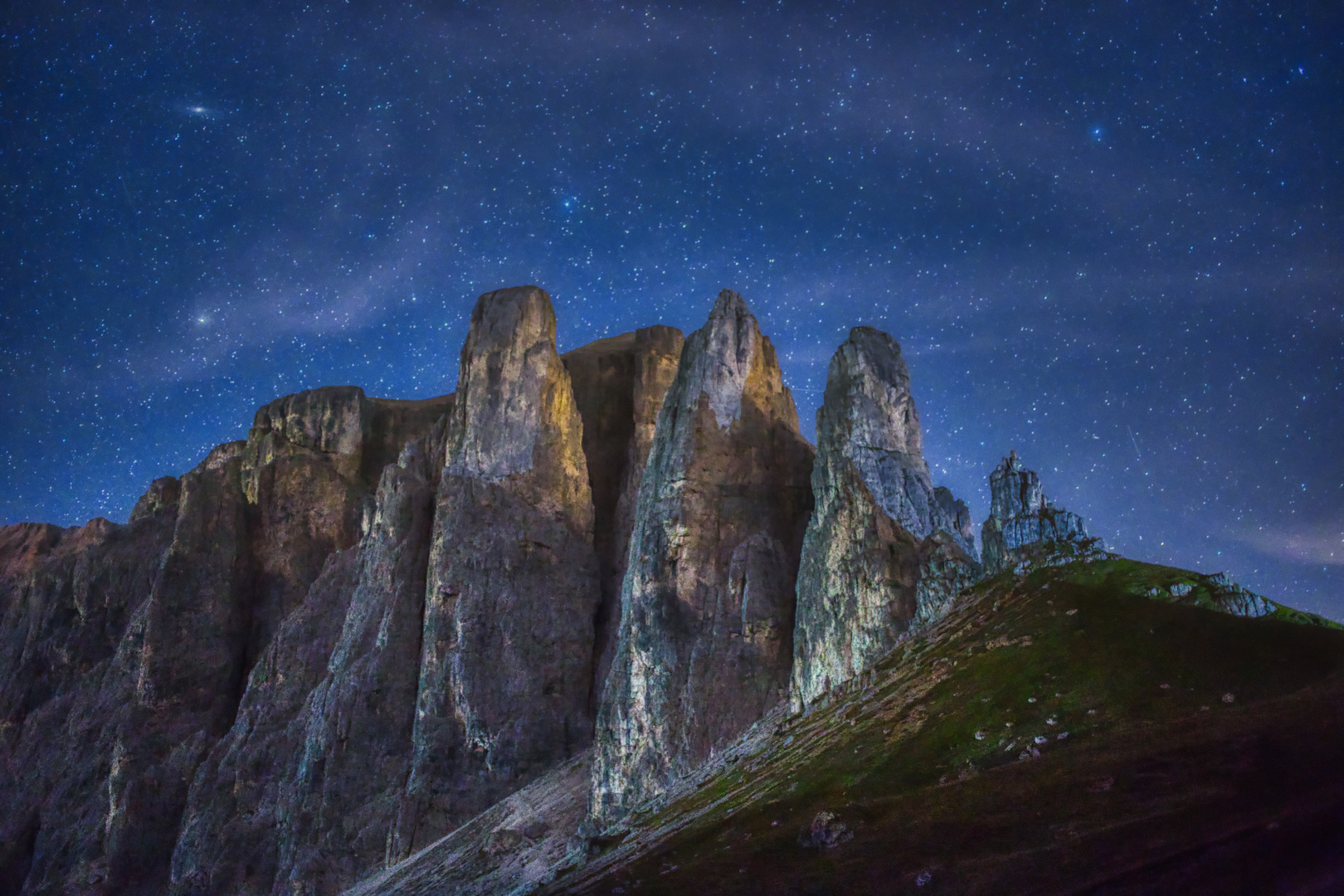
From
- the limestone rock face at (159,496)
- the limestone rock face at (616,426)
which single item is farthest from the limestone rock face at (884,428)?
the limestone rock face at (159,496)

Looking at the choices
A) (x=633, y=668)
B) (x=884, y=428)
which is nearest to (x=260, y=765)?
(x=633, y=668)

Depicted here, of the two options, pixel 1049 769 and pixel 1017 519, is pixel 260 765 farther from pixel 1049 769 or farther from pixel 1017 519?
pixel 1049 769

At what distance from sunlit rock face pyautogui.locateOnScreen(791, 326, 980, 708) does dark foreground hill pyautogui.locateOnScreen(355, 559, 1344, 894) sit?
4.25m

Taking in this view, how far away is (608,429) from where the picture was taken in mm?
111125

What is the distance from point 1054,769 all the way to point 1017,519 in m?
26.2

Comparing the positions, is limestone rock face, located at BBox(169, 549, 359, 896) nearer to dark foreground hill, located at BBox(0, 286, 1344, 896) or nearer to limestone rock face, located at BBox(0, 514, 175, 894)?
dark foreground hill, located at BBox(0, 286, 1344, 896)

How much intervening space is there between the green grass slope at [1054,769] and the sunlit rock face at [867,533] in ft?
16.9

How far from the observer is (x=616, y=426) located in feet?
366

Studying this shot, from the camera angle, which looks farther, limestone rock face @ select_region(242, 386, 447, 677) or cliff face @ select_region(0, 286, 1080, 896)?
limestone rock face @ select_region(242, 386, 447, 677)

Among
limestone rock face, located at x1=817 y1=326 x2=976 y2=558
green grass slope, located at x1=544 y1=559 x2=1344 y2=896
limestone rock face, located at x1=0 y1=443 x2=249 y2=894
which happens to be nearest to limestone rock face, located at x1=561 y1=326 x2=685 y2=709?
limestone rock face, located at x1=817 y1=326 x2=976 y2=558

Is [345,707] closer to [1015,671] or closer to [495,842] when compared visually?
[495,842]

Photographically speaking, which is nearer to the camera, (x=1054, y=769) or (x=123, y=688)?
(x=1054, y=769)

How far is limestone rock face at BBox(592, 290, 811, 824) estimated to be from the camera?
73438mm

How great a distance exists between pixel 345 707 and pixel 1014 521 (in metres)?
64.3
